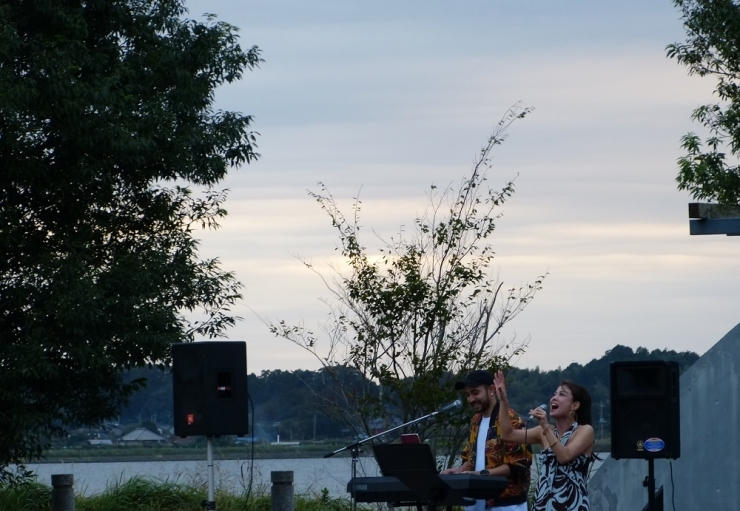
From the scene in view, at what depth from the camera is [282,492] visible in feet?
34.3

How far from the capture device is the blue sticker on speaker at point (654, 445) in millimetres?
7141

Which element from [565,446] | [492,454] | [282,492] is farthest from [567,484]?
[282,492]

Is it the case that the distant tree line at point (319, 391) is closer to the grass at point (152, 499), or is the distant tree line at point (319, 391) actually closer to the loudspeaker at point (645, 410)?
the grass at point (152, 499)

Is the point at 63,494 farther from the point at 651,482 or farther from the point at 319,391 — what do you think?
the point at 651,482

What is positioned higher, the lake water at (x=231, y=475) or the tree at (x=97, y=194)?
the tree at (x=97, y=194)

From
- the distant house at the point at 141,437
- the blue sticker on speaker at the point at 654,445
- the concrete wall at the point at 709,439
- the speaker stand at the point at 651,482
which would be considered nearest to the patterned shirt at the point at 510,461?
the blue sticker on speaker at the point at 654,445

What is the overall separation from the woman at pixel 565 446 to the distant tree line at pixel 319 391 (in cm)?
320

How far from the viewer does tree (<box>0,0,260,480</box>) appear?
11195mm

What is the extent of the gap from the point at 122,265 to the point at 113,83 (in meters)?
1.88

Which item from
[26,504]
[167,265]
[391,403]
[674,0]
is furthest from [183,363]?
[674,0]

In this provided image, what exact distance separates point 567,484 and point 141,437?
14.1 meters

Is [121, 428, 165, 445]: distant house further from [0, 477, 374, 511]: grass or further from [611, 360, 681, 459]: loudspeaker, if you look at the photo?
[611, 360, 681, 459]: loudspeaker

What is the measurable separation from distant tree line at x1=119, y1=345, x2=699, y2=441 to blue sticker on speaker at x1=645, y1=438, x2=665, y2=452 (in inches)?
78.0

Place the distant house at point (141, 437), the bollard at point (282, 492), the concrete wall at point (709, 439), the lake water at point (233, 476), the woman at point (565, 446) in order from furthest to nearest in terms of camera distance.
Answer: the distant house at point (141, 437) → the lake water at point (233, 476) → the bollard at point (282, 492) → the concrete wall at point (709, 439) → the woman at point (565, 446)
